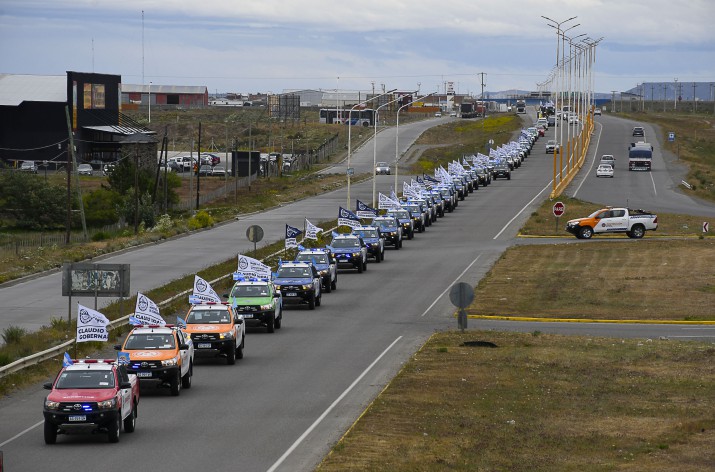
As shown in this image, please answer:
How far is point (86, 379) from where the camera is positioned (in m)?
22.8

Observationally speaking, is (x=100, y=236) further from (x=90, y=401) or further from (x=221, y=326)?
(x=90, y=401)

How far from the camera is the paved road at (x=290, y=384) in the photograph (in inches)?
846

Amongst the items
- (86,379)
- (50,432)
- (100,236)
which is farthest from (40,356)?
(100,236)

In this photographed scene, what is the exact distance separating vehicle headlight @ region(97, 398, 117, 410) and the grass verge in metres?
4.09

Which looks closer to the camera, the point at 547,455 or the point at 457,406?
the point at 547,455

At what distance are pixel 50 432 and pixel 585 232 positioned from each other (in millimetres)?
51966

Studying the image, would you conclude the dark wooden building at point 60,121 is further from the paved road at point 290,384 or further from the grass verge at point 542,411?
the grass verge at point 542,411

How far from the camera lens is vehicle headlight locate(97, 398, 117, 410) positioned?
72.6 ft

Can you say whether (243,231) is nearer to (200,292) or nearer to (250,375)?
(200,292)

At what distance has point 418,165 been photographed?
139625mm

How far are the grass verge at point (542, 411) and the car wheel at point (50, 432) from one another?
503cm

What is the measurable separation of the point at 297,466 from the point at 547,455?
4402mm

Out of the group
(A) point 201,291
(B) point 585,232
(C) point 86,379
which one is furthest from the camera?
(B) point 585,232

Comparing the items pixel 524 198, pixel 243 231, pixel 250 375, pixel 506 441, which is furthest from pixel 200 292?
pixel 524 198
